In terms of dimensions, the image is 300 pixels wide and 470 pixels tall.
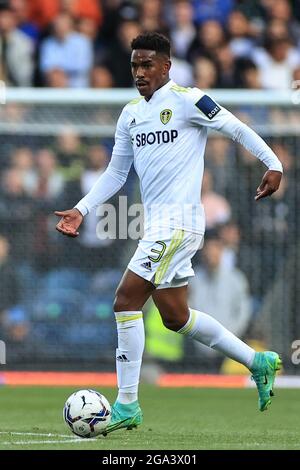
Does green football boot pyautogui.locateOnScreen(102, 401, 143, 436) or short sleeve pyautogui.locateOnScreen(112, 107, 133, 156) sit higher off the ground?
short sleeve pyautogui.locateOnScreen(112, 107, 133, 156)

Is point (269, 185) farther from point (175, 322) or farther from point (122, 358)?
point (122, 358)

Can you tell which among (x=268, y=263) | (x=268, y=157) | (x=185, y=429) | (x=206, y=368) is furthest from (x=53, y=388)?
(x=268, y=157)

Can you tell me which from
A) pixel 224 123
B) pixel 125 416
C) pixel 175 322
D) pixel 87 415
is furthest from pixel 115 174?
pixel 87 415

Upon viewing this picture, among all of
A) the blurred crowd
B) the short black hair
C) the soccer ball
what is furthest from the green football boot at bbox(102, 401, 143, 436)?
the blurred crowd

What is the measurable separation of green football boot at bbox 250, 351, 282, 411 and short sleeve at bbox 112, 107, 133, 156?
1.55 meters

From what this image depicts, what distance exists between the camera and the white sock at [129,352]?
748 cm

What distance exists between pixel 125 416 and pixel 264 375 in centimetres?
96

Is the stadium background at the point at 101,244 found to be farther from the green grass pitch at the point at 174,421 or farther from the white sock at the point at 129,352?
the white sock at the point at 129,352

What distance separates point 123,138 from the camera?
7.87m

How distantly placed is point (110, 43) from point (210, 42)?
1192mm

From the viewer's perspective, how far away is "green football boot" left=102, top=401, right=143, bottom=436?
291 inches

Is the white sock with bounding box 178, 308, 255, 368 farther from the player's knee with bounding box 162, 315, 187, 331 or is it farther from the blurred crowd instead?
the blurred crowd
